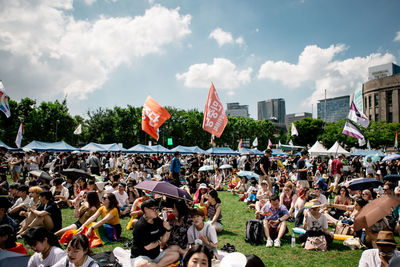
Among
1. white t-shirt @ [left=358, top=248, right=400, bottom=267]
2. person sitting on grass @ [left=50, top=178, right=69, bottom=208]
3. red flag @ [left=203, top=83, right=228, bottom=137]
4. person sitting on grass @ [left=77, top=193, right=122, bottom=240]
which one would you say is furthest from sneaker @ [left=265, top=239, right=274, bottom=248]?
person sitting on grass @ [left=50, top=178, right=69, bottom=208]

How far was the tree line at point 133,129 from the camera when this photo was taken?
146 feet

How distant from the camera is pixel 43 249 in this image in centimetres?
386

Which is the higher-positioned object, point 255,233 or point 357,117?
point 357,117

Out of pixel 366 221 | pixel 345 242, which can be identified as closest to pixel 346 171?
pixel 345 242

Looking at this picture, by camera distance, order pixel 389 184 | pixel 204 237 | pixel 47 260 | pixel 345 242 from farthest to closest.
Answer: pixel 389 184 → pixel 345 242 → pixel 204 237 → pixel 47 260

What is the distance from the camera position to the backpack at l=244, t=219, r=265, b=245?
654 centimetres

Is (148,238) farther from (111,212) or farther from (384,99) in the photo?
(384,99)

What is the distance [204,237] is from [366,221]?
2926 mm

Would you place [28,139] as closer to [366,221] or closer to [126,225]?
[126,225]

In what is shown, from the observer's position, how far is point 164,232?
4.54 meters

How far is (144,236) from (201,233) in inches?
49.8

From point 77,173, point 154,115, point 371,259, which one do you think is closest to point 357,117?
point 154,115

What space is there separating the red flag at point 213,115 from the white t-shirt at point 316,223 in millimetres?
6039

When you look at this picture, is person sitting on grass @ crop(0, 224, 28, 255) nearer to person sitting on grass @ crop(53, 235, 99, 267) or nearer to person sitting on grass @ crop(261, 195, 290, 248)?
person sitting on grass @ crop(53, 235, 99, 267)
